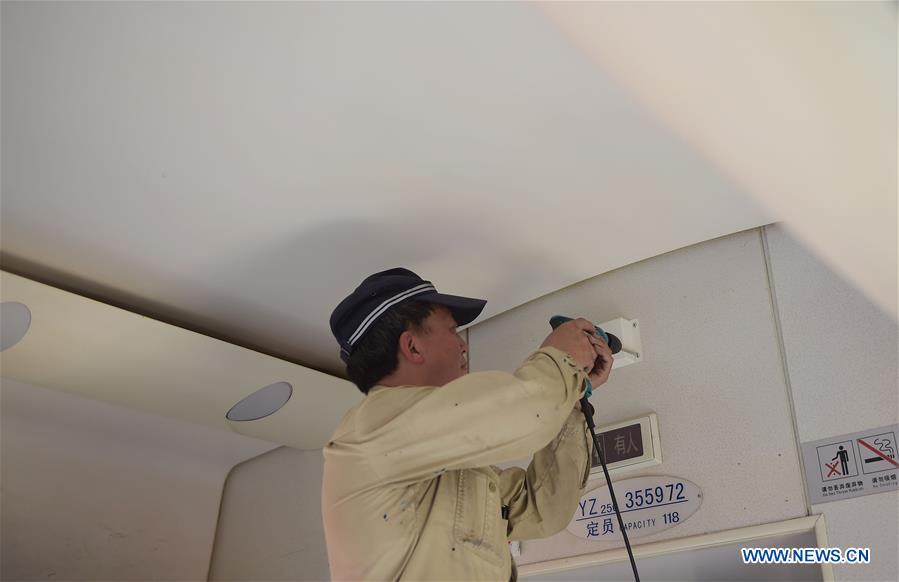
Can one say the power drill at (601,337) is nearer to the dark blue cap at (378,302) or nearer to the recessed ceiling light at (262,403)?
the dark blue cap at (378,302)

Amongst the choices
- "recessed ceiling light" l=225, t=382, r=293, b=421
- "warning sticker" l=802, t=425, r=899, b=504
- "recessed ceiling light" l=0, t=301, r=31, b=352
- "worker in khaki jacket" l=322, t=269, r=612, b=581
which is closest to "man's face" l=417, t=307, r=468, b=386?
"worker in khaki jacket" l=322, t=269, r=612, b=581

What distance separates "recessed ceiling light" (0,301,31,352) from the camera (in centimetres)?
182

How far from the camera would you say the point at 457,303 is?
1.54 meters

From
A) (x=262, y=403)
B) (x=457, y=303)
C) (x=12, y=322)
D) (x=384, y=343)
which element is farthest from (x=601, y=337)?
(x=12, y=322)

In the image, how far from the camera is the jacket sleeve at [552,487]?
152cm

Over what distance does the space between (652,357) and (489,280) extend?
42cm

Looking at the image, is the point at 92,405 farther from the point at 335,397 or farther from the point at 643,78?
the point at 643,78

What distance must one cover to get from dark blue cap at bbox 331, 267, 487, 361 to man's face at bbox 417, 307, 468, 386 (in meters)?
0.04

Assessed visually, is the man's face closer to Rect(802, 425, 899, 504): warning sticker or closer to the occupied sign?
the occupied sign

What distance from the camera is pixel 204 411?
2.28 metres

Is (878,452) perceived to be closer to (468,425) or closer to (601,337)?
(601,337)

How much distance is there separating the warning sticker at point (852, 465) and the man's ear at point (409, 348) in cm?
71

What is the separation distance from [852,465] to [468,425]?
2.31ft

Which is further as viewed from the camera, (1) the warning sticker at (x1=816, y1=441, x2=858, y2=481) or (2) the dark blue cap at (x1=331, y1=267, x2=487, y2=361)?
(2) the dark blue cap at (x1=331, y1=267, x2=487, y2=361)
